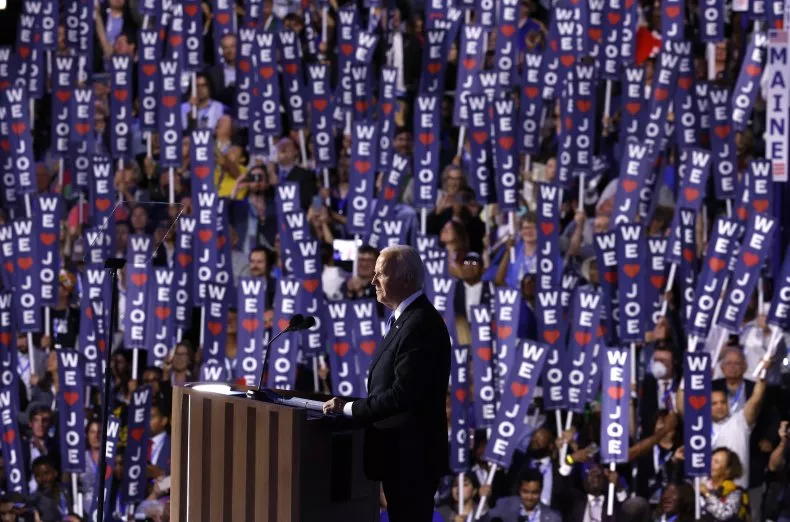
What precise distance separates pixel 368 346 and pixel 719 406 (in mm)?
1679

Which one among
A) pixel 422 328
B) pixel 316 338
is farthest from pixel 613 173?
pixel 422 328

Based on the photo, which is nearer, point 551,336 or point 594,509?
point 594,509

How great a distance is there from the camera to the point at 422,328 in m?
2.92

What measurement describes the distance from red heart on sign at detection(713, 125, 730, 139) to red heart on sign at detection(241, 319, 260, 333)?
2406 mm

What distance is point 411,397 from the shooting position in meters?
2.86

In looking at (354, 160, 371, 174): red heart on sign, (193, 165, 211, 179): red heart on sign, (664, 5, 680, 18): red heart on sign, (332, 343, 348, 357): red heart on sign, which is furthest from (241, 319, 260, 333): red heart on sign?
(664, 5, 680, 18): red heart on sign

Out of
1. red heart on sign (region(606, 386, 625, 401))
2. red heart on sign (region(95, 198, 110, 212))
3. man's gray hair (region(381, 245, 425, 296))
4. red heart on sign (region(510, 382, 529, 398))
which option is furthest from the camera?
red heart on sign (region(95, 198, 110, 212))

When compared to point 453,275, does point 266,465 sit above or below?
below

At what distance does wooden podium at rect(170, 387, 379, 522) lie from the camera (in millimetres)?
2857

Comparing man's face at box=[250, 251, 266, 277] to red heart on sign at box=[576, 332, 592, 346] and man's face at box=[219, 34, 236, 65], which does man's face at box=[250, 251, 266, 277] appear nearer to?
man's face at box=[219, 34, 236, 65]

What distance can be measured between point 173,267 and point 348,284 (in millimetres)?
947

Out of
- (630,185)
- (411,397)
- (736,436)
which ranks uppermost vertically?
(630,185)

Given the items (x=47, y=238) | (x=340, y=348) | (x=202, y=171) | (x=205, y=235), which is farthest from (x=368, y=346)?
(x=47, y=238)

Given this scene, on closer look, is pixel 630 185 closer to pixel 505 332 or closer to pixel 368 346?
pixel 505 332
